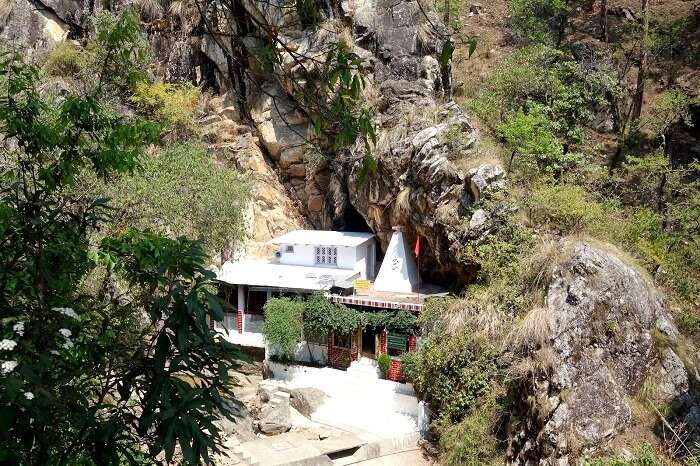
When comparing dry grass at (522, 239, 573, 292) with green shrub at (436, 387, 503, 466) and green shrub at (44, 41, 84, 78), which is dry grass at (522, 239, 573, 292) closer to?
green shrub at (436, 387, 503, 466)

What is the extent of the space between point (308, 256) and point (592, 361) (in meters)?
9.32

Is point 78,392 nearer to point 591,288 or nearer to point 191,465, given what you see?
point 191,465

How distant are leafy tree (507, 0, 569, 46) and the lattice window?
1038 centimetres

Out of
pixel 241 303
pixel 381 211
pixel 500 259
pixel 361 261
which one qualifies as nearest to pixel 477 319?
pixel 500 259

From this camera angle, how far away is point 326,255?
1652 cm

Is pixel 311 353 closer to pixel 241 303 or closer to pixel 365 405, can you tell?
pixel 365 405

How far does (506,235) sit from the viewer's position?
1228 cm

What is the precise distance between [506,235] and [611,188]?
4.89 meters

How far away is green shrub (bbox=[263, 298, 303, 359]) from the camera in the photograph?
1362 cm

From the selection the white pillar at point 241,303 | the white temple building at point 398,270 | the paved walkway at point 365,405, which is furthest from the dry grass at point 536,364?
the white pillar at point 241,303

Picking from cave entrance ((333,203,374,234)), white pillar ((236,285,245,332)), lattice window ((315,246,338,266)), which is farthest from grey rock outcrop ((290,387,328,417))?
cave entrance ((333,203,374,234))

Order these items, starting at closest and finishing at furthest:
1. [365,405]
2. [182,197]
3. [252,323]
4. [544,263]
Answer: [544,263], [365,405], [182,197], [252,323]

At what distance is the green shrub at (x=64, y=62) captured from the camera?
1888 cm

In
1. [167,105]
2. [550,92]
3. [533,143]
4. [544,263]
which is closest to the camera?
[544,263]
